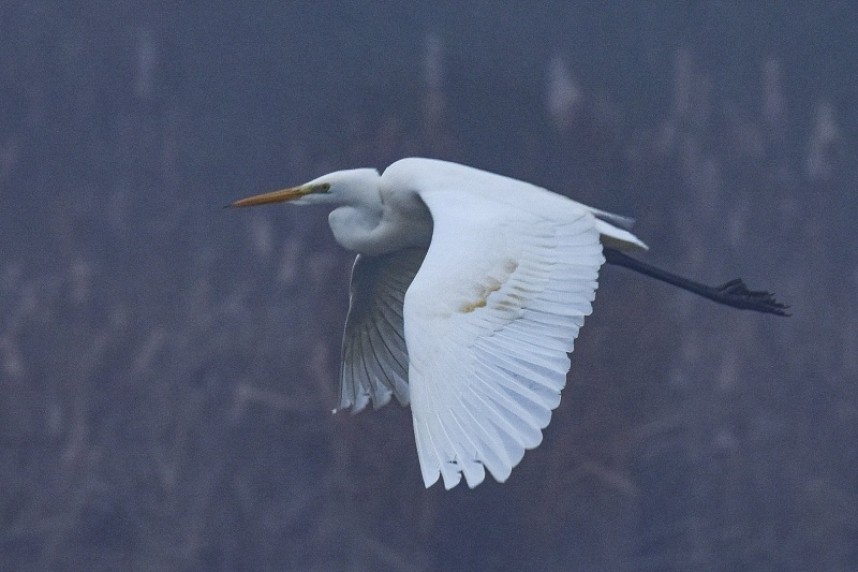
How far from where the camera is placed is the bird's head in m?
3.87

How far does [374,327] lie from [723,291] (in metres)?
1.05

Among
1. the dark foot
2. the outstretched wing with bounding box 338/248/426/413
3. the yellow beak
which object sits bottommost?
the outstretched wing with bounding box 338/248/426/413

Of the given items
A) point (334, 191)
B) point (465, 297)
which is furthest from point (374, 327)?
point (465, 297)

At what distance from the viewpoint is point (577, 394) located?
341 inches

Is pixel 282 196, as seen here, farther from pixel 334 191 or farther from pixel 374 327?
pixel 374 327

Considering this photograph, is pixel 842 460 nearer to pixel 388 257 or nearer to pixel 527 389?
pixel 388 257

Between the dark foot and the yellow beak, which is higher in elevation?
the yellow beak

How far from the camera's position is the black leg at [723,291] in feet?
13.9

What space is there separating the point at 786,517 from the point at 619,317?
188 cm

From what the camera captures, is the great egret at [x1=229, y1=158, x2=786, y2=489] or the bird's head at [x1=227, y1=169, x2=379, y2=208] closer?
the great egret at [x1=229, y1=158, x2=786, y2=489]

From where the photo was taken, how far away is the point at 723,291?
4.34 m

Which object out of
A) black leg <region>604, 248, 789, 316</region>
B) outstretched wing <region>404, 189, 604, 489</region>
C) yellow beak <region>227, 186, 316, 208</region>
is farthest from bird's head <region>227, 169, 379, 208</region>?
black leg <region>604, 248, 789, 316</region>

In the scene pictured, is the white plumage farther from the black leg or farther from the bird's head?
the black leg

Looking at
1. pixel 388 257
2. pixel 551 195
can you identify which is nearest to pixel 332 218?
pixel 388 257
